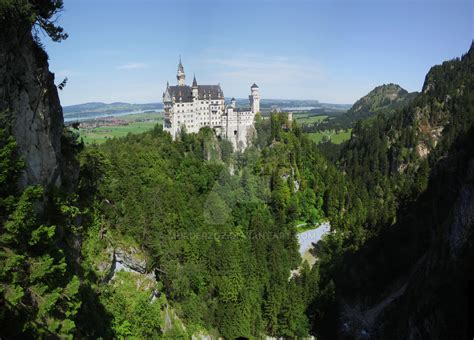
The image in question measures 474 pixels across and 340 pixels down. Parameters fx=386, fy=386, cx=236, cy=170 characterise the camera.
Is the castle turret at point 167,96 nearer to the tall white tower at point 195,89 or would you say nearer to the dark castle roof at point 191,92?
the dark castle roof at point 191,92

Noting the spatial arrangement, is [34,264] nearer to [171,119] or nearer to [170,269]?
[170,269]

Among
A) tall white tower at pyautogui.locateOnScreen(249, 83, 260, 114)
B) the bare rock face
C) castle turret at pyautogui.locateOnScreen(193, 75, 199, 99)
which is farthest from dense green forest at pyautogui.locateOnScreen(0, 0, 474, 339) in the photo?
castle turret at pyautogui.locateOnScreen(193, 75, 199, 99)

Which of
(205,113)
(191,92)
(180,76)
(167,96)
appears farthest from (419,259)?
(180,76)

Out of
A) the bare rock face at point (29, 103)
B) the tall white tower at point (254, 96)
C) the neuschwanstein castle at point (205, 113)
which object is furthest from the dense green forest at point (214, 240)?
the tall white tower at point (254, 96)

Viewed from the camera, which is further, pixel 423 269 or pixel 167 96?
pixel 167 96

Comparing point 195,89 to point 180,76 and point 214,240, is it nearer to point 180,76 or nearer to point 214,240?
point 180,76

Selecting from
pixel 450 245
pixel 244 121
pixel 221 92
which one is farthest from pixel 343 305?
pixel 221 92

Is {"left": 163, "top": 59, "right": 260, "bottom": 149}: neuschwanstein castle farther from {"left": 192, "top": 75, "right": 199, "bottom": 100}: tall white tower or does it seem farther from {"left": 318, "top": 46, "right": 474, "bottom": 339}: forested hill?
{"left": 318, "top": 46, "right": 474, "bottom": 339}: forested hill
